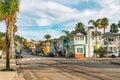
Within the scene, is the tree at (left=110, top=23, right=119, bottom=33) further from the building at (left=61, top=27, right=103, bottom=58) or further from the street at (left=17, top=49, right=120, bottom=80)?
the street at (left=17, top=49, right=120, bottom=80)

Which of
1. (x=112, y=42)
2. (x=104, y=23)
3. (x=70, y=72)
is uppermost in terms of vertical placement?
(x=104, y=23)

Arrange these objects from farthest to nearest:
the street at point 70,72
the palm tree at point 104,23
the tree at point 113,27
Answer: the tree at point 113,27
the palm tree at point 104,23
the street at point 70,72

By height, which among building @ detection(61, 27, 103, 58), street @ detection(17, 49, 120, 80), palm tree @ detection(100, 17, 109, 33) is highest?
palm tree @ detection(100, 17, 109, 33)

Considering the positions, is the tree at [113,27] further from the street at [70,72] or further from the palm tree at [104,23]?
the street at [70,72]

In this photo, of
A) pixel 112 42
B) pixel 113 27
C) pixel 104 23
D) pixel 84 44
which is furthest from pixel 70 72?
pixel 113 27

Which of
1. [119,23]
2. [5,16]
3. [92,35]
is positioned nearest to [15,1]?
[5,16]

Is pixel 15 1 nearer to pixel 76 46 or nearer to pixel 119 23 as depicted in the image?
pixel 76 46

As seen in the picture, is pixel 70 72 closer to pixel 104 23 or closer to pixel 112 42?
pixel 112 42

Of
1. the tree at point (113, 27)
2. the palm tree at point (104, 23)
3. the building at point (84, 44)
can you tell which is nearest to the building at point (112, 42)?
the building at point (84, 44)

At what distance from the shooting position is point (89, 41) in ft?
341

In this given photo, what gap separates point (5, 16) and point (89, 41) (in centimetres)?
7141

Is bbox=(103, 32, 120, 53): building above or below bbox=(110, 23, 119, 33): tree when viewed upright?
below

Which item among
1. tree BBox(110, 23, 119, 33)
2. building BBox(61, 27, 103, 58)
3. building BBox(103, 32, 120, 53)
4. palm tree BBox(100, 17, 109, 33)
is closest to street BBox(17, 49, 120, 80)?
building BBox(61, 27, 103, 58)

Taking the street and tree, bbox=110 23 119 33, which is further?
tree, bbox=110 23 119 33
